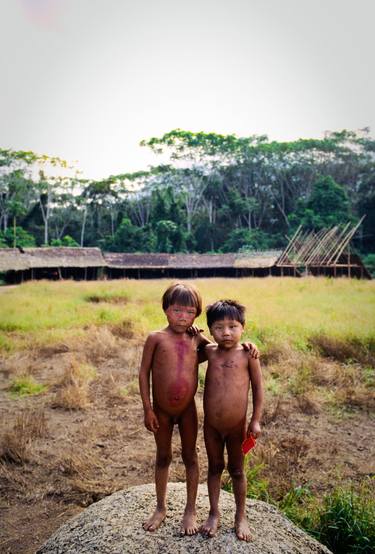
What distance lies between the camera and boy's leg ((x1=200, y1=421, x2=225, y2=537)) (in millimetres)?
2324

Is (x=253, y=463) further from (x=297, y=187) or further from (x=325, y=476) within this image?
(x=297, y=187)

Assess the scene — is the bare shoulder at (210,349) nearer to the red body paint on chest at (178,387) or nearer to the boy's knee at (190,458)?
the red body paint on chest at (178,387)

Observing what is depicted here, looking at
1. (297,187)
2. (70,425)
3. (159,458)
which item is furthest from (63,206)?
(159,458)

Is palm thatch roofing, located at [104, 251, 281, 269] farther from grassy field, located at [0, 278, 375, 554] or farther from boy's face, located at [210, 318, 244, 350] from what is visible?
boy's face, located at [210, 318, 244, 350]

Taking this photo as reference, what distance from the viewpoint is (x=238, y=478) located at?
2359mm

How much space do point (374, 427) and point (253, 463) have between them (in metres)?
1.98

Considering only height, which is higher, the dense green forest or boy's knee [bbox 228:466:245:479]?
the dense green forest

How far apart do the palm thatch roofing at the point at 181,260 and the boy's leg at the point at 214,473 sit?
30.7 m

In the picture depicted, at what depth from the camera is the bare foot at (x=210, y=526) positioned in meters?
2.29

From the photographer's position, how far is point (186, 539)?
7.45ft

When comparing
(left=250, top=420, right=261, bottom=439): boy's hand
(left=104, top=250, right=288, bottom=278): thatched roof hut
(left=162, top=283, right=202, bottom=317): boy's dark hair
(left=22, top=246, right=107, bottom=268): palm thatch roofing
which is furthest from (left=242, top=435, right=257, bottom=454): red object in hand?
(left=104, top=250, right=288, bottom=278): thatched roof hut

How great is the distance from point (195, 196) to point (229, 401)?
46.8 m

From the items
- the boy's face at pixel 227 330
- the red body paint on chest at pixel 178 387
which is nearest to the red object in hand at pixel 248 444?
the red body paint on chest at pixel 178 387

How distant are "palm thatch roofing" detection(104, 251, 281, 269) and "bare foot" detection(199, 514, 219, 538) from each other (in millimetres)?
30807
